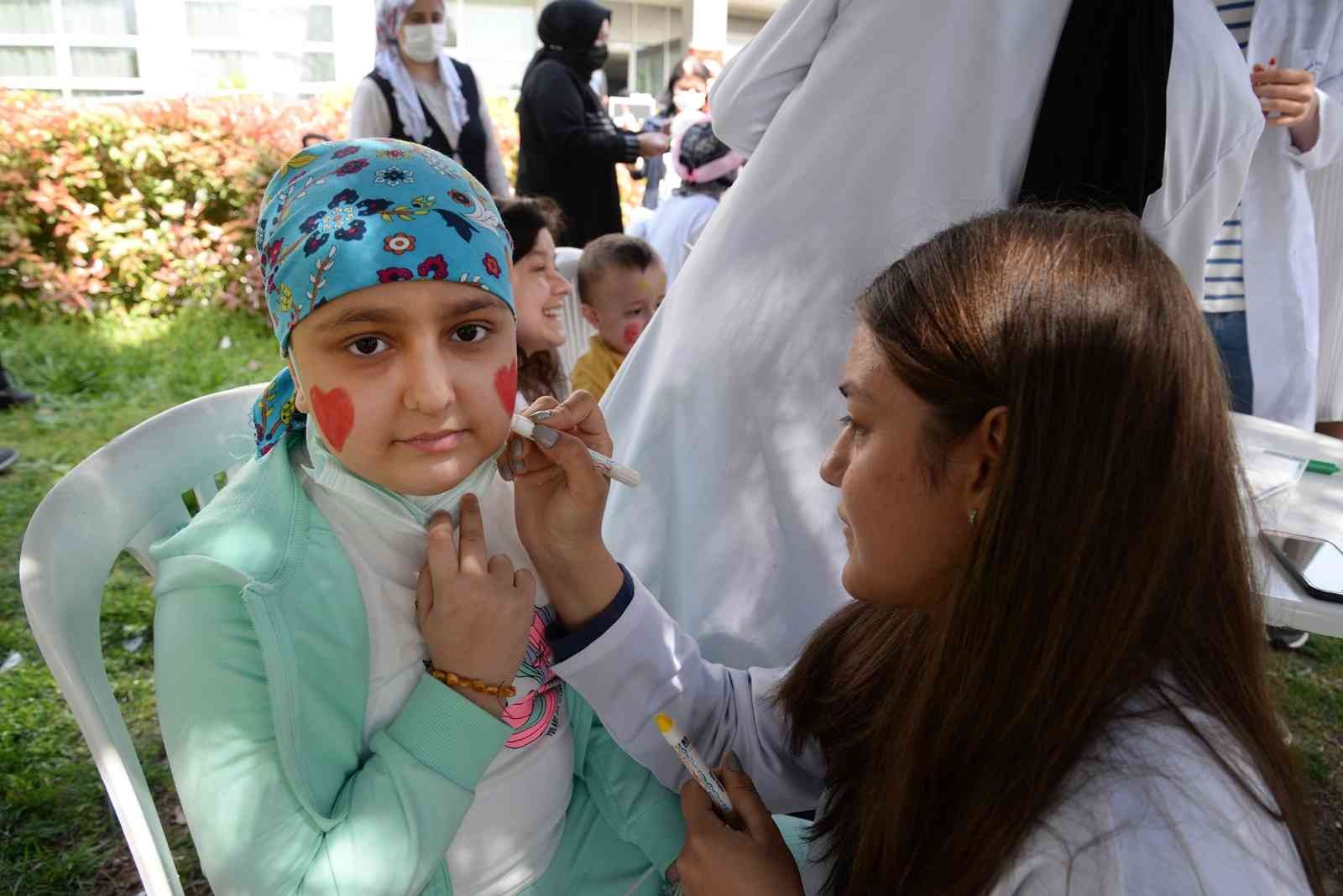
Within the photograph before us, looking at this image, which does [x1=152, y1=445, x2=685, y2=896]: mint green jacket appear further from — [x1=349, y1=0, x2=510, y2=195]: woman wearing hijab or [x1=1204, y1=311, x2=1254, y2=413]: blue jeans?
[x1=349, y1=0, x2=510, y2=195]: woman wearing hijab

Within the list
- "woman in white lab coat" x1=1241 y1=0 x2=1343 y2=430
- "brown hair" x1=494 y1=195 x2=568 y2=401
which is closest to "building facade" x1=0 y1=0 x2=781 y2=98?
"brown hair" x1=494 y1=195 x2=568 y2=401

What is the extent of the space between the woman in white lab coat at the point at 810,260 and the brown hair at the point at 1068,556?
0.52 meters

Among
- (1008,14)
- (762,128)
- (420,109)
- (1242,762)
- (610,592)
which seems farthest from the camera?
(420,109)

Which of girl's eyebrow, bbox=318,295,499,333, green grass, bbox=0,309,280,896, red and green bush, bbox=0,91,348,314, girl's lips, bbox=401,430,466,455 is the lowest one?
green grass, bbox=0,309,280,896

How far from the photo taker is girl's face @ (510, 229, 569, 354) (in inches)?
102

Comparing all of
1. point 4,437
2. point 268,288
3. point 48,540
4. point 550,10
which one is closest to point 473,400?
point 268,288

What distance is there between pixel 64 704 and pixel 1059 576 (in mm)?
2720

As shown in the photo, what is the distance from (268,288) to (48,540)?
382 mm

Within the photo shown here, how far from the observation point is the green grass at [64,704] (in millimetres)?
2166

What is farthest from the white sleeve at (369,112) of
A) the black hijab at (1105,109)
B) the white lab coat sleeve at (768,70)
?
the black hijab at (1105,109)

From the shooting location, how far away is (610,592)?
132cm

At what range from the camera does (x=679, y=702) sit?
1356mm

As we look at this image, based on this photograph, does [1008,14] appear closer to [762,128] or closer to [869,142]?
[869,142]

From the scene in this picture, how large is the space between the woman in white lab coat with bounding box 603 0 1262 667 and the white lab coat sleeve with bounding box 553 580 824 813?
16cm
